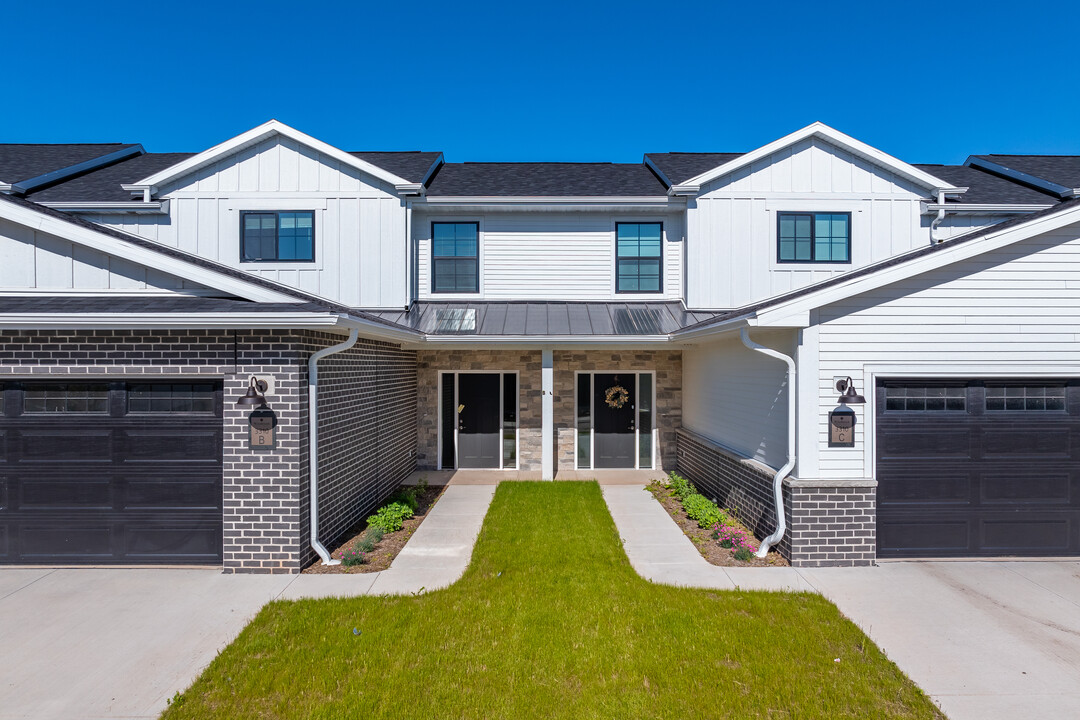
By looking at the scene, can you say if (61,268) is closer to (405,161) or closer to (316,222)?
(316,222)

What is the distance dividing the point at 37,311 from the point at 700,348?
934 cm

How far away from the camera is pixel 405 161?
1296cm

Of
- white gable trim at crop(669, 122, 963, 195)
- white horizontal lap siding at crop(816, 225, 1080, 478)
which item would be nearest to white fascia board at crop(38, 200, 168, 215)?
white gable trim at crop(669, 122, 963, 195)

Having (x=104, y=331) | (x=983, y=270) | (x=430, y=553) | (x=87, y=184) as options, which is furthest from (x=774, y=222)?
(x=87, y=184)

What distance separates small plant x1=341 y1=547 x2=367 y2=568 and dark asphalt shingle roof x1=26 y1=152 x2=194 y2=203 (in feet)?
30.6

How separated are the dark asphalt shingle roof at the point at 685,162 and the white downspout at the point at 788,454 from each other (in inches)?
233

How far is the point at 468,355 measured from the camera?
36.9 ft

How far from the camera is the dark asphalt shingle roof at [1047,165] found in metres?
12.1

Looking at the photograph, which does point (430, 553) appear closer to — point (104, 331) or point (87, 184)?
point (104, 331)

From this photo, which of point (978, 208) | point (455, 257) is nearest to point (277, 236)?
point (455, 257)

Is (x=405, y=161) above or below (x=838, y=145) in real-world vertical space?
above

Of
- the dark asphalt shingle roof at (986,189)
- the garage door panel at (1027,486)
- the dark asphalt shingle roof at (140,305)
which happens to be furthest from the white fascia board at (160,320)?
the dark asphalt shingle roof at (986,189)

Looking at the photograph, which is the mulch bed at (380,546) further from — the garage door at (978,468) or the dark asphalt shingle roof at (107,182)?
the dark asphalt shingle roof at (107,182)

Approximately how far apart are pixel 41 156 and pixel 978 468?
19.9 metres
